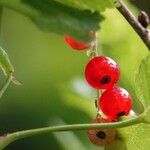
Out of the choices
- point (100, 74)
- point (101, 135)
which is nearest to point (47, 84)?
point (100, 74)

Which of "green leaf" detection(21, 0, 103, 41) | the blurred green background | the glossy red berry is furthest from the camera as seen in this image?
the blurred green background

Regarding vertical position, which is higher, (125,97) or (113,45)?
(125,97)

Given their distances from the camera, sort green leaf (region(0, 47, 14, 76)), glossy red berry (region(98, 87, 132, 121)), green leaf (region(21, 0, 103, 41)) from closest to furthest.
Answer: green leaf (region(21, 0, 103, 41)) → green leaf (region(0, 47, 14, 76)) → glossy red berry (region(98, 87, 132, 121))

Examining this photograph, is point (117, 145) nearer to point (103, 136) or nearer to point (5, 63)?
point (103, 136)

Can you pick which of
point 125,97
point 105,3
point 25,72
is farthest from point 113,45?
point 105,3

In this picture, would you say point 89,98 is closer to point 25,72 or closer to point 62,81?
point 62,81

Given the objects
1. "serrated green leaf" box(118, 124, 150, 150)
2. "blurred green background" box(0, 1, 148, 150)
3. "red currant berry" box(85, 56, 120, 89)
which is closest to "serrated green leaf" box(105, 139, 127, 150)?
"serrated green leaf" box(118, 124, 150, 150)

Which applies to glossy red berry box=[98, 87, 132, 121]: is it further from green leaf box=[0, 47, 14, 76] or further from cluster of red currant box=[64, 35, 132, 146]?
green leaf box=[0, 47, 14, 76]
